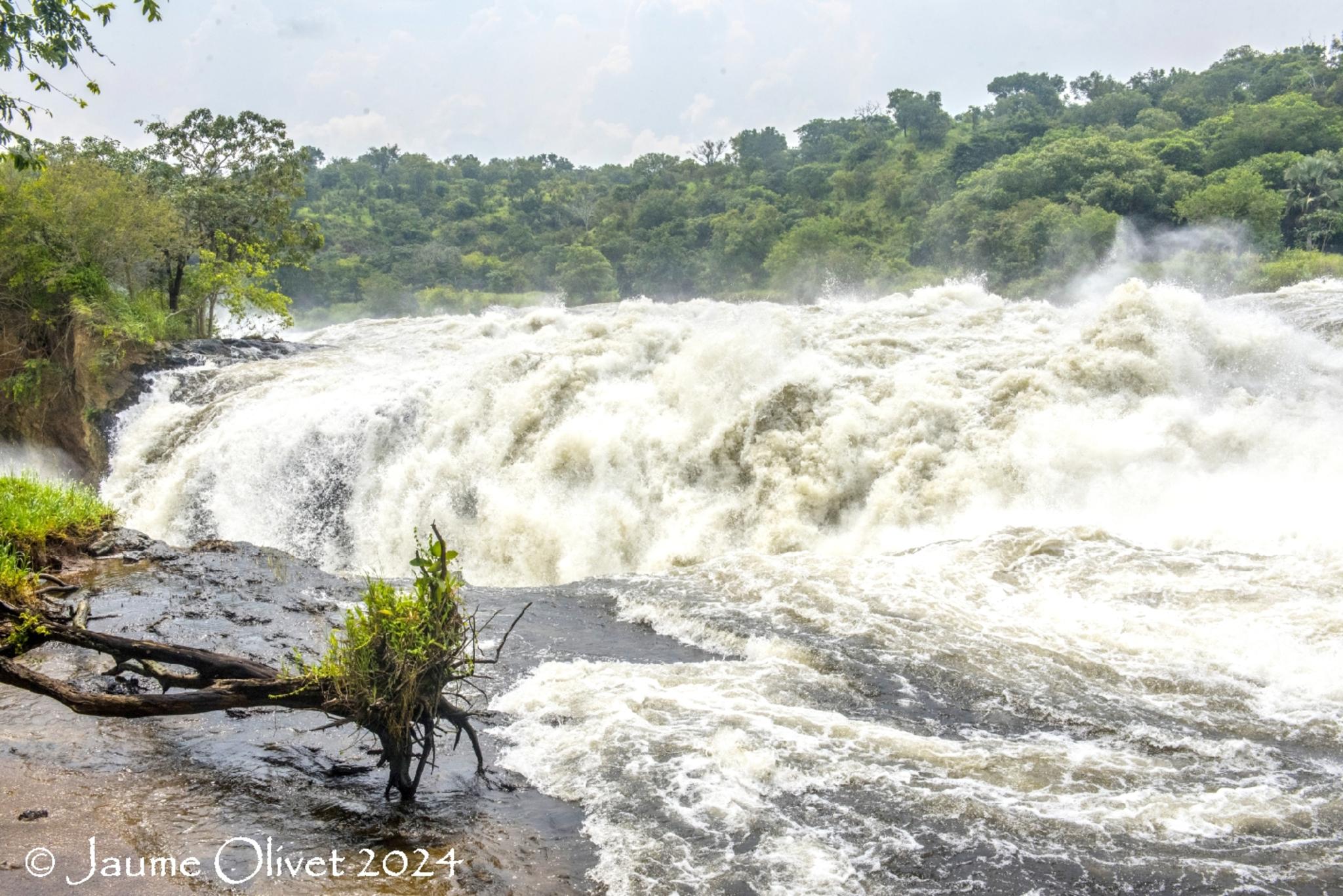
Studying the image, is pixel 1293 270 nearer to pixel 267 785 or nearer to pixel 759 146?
pixel 267 785

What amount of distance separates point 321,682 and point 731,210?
5175cm

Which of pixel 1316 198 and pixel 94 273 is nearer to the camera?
pixel 94 273

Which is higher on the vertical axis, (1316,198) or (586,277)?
(586,277)

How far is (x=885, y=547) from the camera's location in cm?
810

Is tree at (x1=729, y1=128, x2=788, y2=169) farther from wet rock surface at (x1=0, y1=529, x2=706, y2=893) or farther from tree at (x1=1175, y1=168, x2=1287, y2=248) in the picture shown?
wet rock surface at (x1=0, y1=529, x2=706, y2=893)

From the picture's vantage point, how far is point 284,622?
6.13 m

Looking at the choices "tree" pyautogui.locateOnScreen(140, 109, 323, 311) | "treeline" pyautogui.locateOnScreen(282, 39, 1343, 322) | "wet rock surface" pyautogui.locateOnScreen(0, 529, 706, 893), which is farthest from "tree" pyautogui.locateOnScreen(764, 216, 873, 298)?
"wet rock surface" pyautogui.locateOnScreen(0, 529, 706, 893)

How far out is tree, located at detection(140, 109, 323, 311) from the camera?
19.8m

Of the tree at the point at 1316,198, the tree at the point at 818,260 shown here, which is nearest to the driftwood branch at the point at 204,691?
the tree at the point at 1316,198

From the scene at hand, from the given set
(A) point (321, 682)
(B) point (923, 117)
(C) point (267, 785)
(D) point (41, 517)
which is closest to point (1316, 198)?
(B) point (923, 117)

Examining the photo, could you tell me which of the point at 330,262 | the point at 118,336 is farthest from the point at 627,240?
the point at 118,336

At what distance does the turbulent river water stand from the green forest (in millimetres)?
4225
